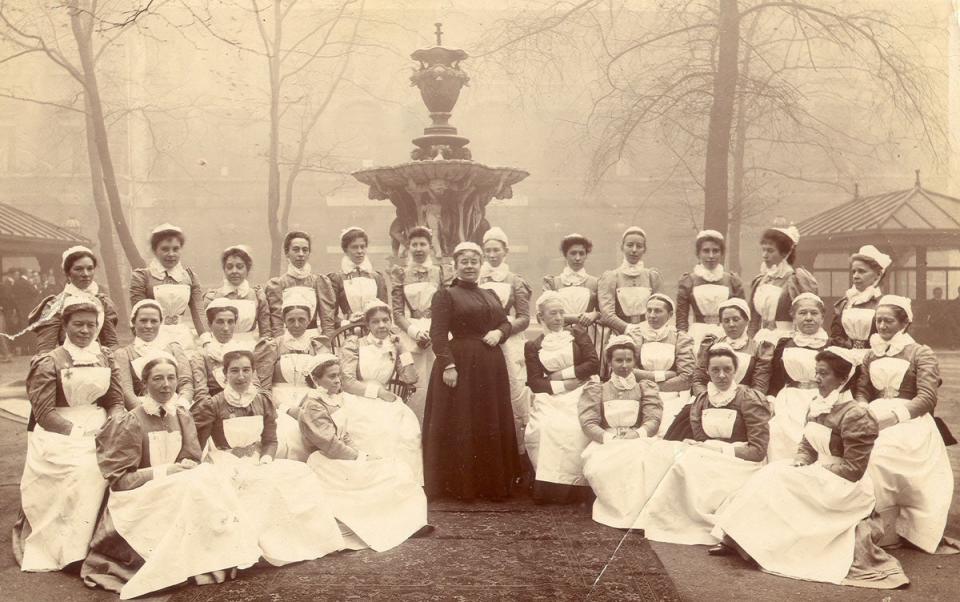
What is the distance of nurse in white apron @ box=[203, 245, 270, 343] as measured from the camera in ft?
17.7

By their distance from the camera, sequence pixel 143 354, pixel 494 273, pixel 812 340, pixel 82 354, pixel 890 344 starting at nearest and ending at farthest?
pixel 82 354 < pixel 890 344 < pixel 143 354 < pixel 812 340 < pixel 494 273

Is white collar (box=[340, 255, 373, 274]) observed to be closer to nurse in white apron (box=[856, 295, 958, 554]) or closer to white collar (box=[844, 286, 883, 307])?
white collar (box=[844, 286, 883, 307])

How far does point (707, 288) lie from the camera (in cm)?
565

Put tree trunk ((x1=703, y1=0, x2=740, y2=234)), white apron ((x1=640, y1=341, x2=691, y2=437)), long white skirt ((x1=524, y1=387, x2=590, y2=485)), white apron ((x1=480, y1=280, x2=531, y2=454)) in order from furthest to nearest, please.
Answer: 1. tree trunk ((x1=703, y1=0, x2=740, y2=234))
2. white apron ((x1=480, y1=280, x2=531, y2=454))
3. white apron ((x1=640, y1=341, x2=691, y2=437))
4. long white skirt ((x1=524, y1=387, x2=590, y2=485))

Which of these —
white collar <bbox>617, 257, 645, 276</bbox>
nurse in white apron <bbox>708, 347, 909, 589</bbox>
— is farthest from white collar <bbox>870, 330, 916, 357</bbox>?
white collar <bbox>617, 257, 645, 276</bbox>

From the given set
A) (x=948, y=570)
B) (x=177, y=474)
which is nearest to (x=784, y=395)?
(x=948, y=570)

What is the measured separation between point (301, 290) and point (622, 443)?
7.33 feet

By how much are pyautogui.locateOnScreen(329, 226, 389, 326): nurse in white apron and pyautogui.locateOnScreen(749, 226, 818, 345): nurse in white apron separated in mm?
2481

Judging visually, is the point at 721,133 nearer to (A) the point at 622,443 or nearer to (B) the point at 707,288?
(B) the point at 707,288

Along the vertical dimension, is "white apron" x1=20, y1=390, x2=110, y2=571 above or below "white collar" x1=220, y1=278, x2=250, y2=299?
below

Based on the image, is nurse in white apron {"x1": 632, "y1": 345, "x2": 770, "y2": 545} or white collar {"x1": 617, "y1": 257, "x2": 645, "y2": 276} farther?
white collar {"x1": 617, "y1": 257, "x2": 645, "y2": 276}

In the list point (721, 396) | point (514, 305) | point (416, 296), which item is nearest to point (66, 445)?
point (416, 296)

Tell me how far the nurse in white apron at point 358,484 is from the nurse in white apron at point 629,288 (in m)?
1.93

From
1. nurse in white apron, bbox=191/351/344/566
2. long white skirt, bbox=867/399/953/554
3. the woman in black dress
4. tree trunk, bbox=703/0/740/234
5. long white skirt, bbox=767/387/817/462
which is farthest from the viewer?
tree trunk, bbox=703/0/740/234
